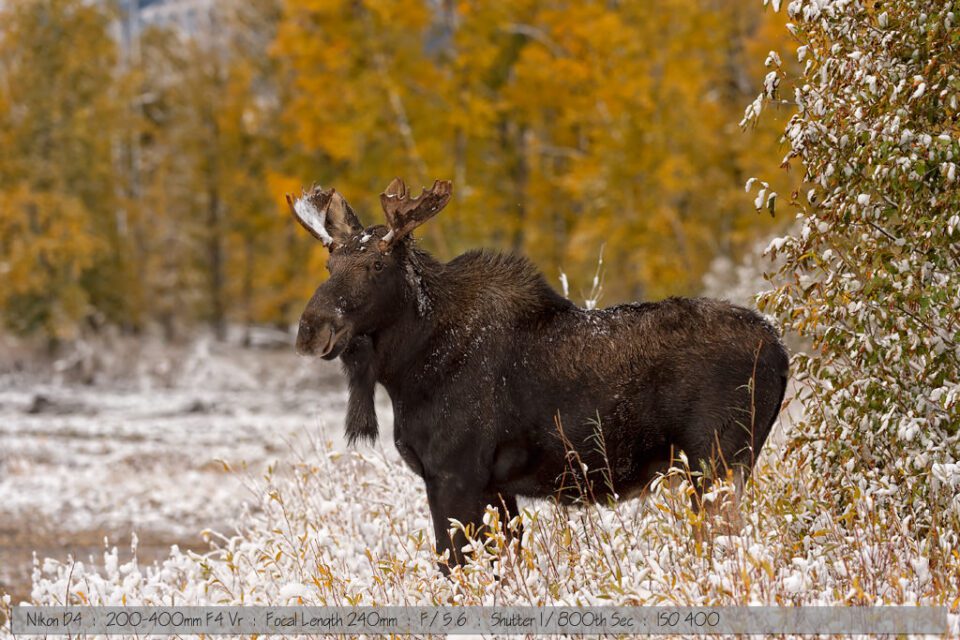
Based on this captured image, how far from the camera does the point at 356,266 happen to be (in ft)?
17.2

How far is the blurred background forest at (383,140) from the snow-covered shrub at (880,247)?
15550 mm

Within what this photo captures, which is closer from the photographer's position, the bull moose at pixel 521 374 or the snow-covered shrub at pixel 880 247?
the snow-covered shrub at pixel 880 247

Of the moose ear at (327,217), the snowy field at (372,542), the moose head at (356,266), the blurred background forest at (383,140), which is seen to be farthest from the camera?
the blurred background forest at (383,140)

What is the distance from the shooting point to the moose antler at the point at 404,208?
5.26 metres

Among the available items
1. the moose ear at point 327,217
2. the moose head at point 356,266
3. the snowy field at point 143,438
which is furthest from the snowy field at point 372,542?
the moose ear at point 327,217

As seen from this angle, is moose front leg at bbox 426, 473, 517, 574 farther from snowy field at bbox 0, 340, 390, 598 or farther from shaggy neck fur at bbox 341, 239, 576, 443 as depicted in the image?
snowy field at bbox 0, 340, 390, 598

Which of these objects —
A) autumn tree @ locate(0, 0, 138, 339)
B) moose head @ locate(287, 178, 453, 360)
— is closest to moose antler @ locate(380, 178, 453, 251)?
moose head @ locate(287, 178, 453, 360)

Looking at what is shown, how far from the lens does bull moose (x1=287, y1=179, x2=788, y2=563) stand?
16.7ft

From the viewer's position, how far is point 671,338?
16.9 feet

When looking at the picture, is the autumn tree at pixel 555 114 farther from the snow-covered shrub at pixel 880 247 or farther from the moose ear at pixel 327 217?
the moose ear at pixel 327 217

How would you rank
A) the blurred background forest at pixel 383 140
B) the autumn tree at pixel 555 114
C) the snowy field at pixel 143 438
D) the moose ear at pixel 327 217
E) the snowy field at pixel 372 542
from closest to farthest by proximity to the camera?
the snowy field at pixel 372 542 < the moose ear at pixel 327 217 < the snowy field at pixel 143 438 < the autumn tree at pixel 555 114 < the blurred background forest at pixel 383 140

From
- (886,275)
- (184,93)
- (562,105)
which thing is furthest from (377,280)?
(184,93)

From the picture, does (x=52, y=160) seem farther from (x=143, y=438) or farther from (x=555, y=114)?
(x=143, y=438)

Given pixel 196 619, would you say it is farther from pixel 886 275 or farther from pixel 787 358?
pixel 886 275
